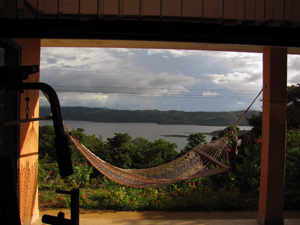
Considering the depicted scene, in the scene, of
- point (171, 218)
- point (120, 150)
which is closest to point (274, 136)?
point (171, 218)

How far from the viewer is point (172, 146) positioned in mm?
3852

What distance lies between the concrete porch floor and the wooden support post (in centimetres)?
22

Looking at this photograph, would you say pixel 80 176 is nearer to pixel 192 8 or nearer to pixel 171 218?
pixel 171 218

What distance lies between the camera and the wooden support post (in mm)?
1904

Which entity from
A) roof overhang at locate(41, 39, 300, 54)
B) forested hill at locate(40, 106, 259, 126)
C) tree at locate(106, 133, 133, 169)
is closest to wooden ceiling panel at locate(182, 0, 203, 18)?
roof overhang at locate(41, 39, 300, 54)

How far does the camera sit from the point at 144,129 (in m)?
4.47

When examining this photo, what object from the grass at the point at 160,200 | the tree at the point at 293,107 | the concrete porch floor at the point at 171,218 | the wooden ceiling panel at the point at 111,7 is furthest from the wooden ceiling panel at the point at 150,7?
the tree at the point at 293,107

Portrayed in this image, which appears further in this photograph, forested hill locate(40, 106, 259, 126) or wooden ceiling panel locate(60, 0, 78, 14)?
forested hill locate(40, 106, 259, 126)

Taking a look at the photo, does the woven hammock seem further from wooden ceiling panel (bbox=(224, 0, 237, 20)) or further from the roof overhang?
wooden ceiling panel (bbox=(224, 0, 237, 20))

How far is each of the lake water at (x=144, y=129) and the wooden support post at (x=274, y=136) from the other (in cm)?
176

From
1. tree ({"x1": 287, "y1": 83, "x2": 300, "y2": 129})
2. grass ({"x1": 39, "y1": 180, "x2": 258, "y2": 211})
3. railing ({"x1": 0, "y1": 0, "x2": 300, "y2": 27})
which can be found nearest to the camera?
railing ({"x1": 0, "y1": 0, "x2": 300, "y2": 27})

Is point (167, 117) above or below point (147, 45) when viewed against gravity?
below

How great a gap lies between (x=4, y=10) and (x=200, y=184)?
277 centimetres

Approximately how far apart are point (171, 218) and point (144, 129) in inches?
94.5
